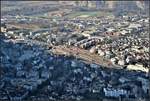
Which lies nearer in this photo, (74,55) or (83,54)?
(74,55)

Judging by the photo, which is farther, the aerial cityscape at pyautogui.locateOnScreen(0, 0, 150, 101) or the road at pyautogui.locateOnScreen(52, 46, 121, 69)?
the road at pyautogui.locateOnScreen(52, 46, 121, 69)

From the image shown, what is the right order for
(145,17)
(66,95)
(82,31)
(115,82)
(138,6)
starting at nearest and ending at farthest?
(66,95)
(115,82)
(82,31)
(145,17)
(138,6)

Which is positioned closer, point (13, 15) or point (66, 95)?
point (66, 95)

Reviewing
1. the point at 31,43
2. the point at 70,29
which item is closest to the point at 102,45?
the point at 31,43

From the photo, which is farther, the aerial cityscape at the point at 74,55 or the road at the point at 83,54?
A: the road at the point at 83,54

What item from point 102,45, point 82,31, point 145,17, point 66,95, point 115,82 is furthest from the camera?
point 145,17

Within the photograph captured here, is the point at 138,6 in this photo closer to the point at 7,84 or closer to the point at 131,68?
the point at 131,68

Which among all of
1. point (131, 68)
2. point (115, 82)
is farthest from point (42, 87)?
point (131, 68)
